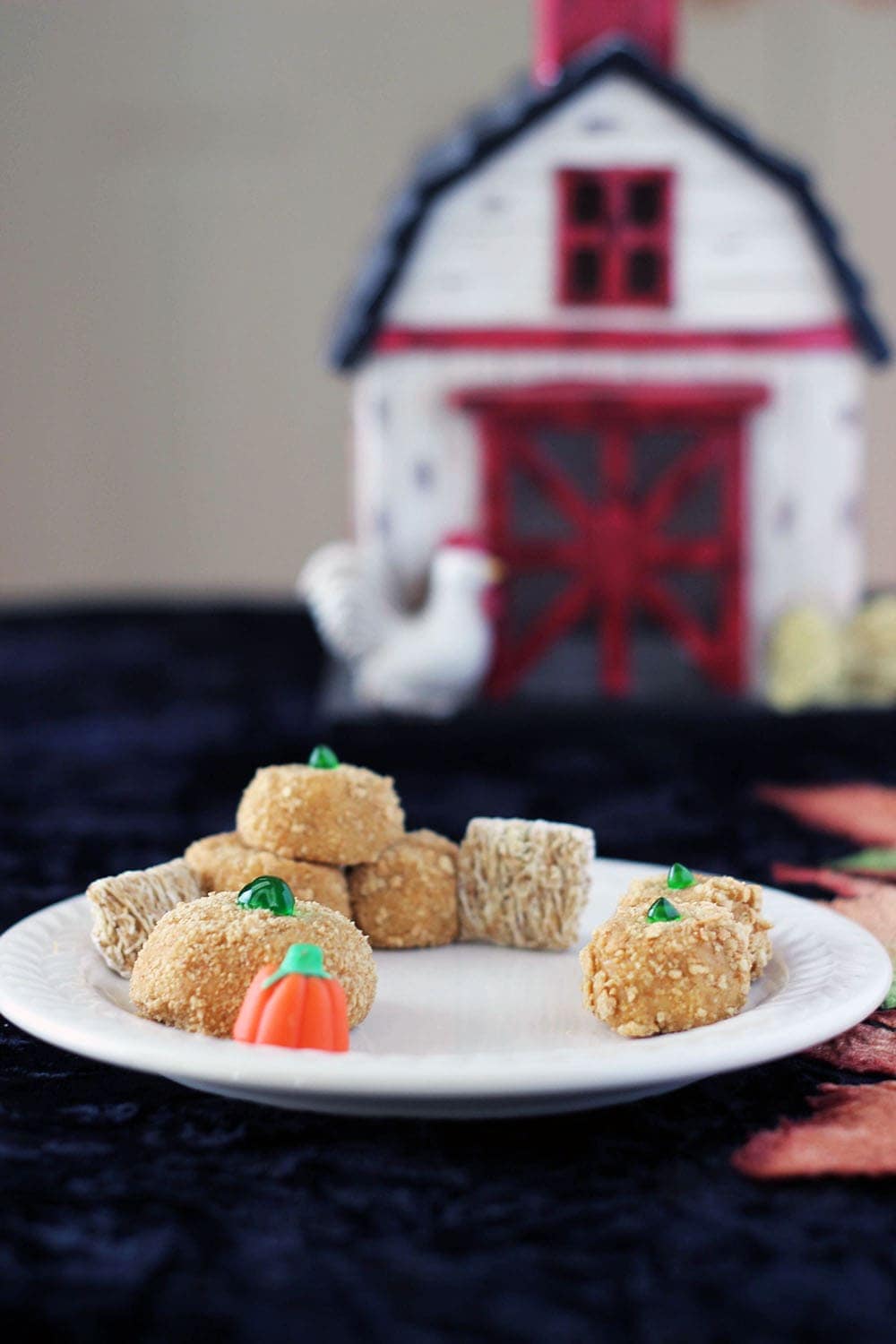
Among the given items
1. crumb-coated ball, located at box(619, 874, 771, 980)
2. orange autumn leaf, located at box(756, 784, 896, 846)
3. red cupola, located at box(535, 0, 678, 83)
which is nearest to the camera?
crumb-coated ball, located at box(619, 874, 771, 980)

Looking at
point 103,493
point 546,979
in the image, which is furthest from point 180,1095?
point 103,493


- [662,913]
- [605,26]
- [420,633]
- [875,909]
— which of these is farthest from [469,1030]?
[605,26]

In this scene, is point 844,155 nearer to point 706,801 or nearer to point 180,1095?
point 706,801

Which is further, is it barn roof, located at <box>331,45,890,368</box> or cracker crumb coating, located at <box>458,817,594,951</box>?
barn roof, located at <box>331,45,890,368</box>

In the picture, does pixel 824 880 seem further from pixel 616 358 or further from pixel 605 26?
pixel 605 26

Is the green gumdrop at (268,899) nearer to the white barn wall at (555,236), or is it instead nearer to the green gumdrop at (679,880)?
the green gumdrop at (679,880)

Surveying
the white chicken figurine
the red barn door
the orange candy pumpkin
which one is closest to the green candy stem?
the orange candy pumpkin

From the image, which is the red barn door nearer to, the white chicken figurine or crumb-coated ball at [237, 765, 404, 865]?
the white chicken figurine

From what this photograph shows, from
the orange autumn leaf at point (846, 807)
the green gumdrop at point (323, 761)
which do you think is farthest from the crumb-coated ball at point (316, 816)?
the orange autumn leaf at point (846, 807)
